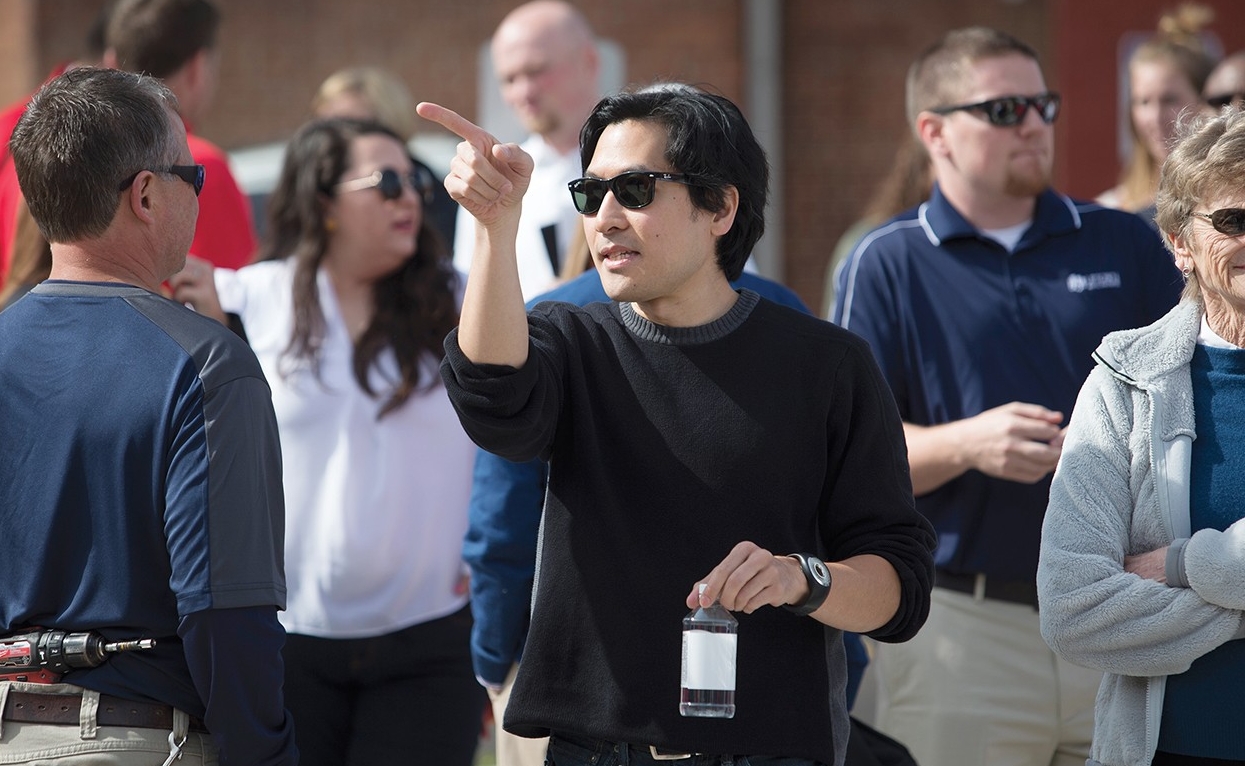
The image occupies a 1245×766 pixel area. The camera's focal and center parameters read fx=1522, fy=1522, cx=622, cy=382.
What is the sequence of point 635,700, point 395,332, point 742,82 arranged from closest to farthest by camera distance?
point 635,700 → point 395,332 → point 742,82

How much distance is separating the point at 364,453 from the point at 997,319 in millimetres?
1757

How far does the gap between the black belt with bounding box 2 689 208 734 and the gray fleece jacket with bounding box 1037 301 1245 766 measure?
1.68 m

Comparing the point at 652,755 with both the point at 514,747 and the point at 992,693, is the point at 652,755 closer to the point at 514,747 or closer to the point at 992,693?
the point at 514,747

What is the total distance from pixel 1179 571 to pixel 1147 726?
0.29 metres

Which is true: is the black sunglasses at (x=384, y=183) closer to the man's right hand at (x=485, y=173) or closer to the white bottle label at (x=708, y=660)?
the man's right hand at (x=485, y=173)

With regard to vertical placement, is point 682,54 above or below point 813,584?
above

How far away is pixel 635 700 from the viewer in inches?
101

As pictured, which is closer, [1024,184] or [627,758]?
[627,758]

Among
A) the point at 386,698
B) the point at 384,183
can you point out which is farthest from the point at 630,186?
the point at 384,183

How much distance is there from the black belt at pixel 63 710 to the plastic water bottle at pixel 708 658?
37.9 inches

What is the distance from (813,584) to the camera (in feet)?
8.27

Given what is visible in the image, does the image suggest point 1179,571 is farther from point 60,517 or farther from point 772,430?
point 60,517

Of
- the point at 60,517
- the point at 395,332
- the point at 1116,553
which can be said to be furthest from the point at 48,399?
the point at 1116,553

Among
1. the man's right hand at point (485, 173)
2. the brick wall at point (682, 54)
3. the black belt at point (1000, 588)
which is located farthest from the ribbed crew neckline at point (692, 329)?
the brick wall at point (682, 54)
